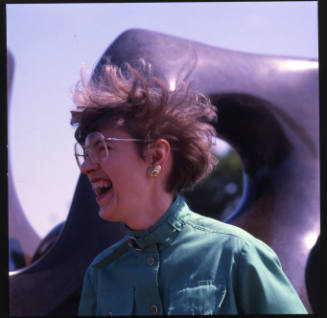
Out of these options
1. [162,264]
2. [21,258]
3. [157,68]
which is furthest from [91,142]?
[21,258]

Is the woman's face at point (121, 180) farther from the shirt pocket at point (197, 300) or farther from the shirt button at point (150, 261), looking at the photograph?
the shirt pocket at point (197, 300)

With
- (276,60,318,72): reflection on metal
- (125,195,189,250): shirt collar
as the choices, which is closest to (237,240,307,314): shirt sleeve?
(125,195,189,250): shirt collar

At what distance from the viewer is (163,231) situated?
1820 mm

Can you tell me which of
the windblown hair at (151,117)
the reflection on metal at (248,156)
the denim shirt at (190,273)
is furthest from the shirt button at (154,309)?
the reflection on metal at (248,156)

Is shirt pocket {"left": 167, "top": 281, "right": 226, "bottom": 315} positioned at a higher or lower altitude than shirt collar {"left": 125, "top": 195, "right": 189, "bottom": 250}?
lower

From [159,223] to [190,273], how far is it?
20cm

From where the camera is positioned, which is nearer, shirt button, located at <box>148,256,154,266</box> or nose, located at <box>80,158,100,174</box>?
shirt button, located at <box>148,256,154,266</box>

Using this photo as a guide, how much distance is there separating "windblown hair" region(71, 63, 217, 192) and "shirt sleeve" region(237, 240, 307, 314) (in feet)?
1.39

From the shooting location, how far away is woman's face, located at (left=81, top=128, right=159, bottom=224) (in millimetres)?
1863

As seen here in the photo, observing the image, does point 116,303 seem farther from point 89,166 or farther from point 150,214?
point 89,166

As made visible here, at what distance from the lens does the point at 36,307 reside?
10.1 feet

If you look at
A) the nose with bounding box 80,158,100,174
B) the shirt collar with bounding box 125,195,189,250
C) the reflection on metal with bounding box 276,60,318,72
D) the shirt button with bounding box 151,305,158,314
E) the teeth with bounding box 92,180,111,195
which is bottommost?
the shirt button with bounding box 151,305,158,314

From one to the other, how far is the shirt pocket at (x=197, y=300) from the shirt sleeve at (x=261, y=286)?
75 millimetres

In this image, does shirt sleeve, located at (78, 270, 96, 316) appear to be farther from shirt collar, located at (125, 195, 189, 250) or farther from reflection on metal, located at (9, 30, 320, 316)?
reflection on metal, located at (9, 30, 320, 316)
